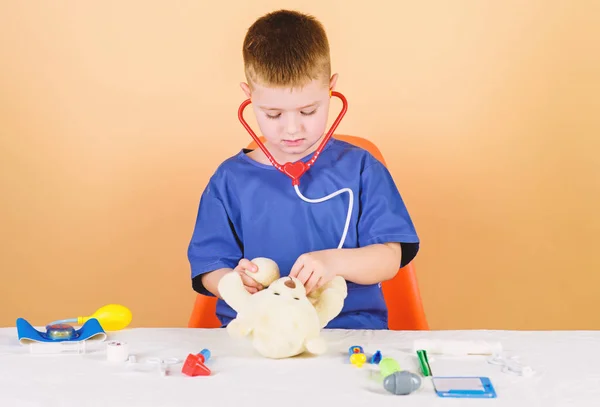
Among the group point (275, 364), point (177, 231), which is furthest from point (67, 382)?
point (177, 231)

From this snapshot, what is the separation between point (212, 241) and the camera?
162 centimetres

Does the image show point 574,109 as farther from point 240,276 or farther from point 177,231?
point 240,276

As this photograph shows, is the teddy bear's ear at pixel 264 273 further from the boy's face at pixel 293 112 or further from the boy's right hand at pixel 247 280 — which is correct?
the boy's face at pixel 293 112

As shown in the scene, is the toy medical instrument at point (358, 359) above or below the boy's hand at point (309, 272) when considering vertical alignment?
below

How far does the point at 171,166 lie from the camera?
2355 millimetres

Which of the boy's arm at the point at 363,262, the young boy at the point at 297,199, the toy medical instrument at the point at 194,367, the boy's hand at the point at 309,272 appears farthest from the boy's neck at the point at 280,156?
the toy medical instrument at the point at 194,367

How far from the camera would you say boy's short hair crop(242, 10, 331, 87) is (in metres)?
1.45

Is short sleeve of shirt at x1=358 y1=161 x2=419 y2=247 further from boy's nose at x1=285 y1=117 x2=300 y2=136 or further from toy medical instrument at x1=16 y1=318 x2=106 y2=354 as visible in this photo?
toy medical instrument at x1=16 y1=318 x2=106 y2=354

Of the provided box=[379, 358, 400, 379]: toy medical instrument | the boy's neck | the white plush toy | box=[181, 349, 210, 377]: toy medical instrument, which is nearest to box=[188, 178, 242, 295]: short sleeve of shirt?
the boy's neck

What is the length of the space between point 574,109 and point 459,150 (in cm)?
32

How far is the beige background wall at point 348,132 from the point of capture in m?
2.28

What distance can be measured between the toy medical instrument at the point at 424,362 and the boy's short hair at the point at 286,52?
52 centimetres

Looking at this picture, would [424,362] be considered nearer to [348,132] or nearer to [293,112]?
[293,112]

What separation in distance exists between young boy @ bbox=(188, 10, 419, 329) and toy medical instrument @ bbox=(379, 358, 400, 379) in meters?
0.36
